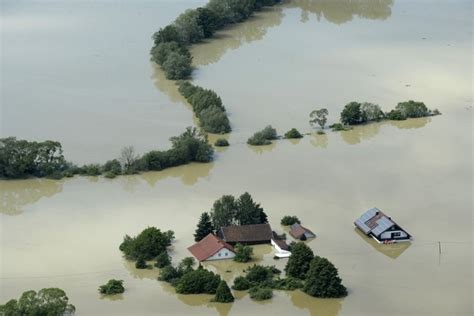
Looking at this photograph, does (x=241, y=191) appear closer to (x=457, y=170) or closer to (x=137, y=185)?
(x=137, y=185)

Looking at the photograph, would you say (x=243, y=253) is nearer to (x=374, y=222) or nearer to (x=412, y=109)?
(x=374, y=222)

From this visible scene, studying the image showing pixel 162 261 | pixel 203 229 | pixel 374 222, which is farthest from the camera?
pixel 374 222

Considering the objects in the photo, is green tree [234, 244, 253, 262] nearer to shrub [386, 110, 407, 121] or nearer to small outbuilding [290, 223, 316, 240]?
small outbuilding [290, 223, 316, 240]

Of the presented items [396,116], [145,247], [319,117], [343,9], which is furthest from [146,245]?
[343,9]

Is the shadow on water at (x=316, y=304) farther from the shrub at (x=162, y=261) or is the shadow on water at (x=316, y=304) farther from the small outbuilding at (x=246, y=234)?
the shrub at (x=162, y=261)

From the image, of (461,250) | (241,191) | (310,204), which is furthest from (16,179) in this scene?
(461,250)

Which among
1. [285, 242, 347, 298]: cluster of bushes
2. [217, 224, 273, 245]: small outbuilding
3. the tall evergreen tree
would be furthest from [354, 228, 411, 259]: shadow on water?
the tall evergreen tree
